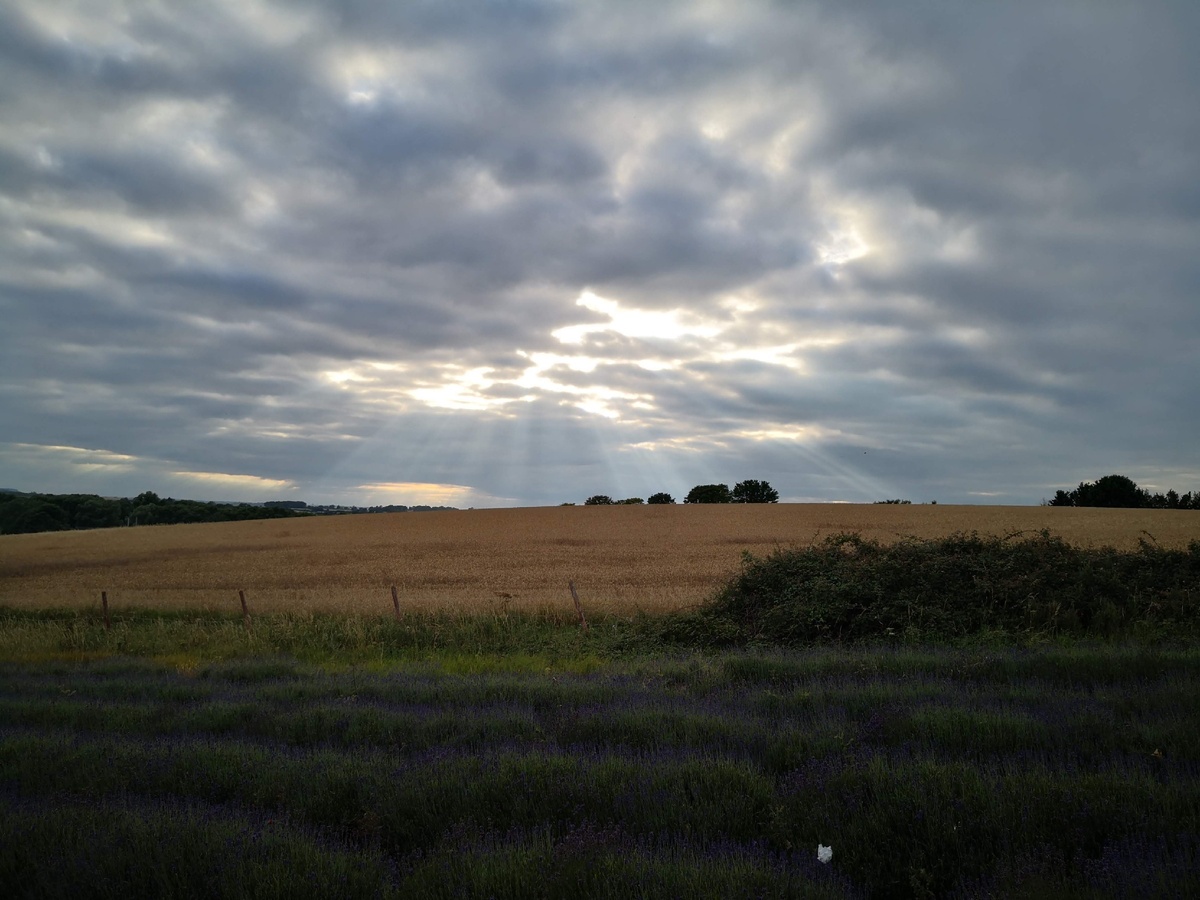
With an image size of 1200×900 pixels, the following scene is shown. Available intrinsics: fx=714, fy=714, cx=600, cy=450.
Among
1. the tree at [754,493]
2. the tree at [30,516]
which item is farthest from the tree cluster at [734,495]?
the tree at [30,516]

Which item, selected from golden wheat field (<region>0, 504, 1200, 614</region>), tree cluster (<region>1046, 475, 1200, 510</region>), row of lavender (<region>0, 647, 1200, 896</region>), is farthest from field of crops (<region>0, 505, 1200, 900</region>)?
tree cluster (<region>1046, 475, 1200, 510</region>)

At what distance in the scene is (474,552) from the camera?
1818 inches

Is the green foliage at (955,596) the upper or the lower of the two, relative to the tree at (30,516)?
upper

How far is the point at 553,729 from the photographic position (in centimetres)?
756

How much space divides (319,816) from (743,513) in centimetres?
6473

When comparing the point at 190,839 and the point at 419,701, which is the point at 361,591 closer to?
the point at 419,701

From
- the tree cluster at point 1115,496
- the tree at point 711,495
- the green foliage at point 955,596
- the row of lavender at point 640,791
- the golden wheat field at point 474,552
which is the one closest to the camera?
the row of lavender at point 640,791

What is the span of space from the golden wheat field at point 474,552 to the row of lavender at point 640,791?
12.9m

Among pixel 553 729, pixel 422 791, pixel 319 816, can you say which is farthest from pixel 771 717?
pixel 319 816

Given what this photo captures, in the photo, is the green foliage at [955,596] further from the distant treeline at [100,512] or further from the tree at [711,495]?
the distant treeline at [100,512]

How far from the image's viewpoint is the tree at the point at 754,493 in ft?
340

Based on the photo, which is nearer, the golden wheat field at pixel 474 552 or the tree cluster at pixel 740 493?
the golden wheat field at pixel 474 552

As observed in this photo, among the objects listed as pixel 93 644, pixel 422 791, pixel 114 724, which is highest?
pixel 422 791

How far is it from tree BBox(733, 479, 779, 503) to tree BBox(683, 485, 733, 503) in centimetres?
134
